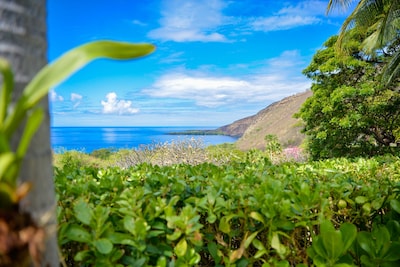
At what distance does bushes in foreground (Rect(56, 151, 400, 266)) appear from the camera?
Result: 3.85 feet

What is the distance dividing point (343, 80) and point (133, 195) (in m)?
10.9

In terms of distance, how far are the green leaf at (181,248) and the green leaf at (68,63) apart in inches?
29.8

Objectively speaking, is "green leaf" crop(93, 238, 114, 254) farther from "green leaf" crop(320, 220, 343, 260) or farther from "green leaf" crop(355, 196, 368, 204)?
"green leaf" crop(355, 196, 368, 204)

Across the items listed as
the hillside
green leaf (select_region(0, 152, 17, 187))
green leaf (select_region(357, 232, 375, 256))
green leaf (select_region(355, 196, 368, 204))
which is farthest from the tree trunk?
the hillside

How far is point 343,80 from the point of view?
10.9 metres

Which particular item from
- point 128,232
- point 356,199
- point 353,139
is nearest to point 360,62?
point 353,139

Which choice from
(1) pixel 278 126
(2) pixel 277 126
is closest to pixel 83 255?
(1) pixel 278 126

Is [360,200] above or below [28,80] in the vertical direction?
below

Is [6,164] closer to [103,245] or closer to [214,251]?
[103,245]

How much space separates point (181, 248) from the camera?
1208mm

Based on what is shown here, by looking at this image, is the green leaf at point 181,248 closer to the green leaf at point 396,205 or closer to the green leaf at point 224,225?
the green leaf at point 224,225

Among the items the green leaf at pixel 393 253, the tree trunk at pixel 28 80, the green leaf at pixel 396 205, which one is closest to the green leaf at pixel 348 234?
the green leaf at pixel 393 253

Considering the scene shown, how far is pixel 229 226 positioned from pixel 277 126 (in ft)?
86.7

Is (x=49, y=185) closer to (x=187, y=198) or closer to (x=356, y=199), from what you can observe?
(x=187, y=198)
